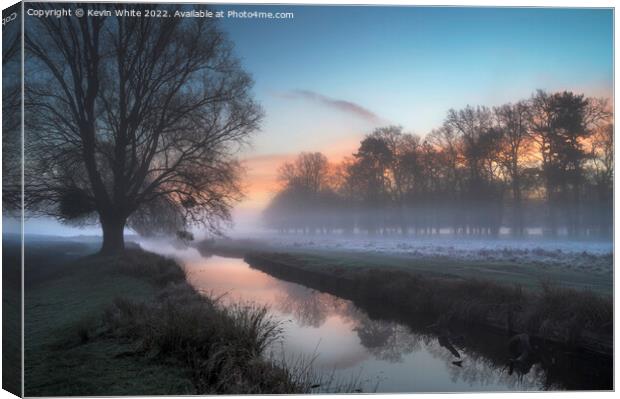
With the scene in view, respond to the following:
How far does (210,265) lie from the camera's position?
22.2 ft

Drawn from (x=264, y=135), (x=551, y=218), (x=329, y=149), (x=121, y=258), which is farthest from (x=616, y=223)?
(x=121, y=258)

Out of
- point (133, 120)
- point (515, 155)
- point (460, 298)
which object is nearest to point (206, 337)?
point (133, 120)

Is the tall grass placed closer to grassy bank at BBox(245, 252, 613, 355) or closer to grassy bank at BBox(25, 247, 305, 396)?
grassy bank at BBox(25, 247, 305, 396)

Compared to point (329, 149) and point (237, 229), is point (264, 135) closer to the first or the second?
point (329, 149)

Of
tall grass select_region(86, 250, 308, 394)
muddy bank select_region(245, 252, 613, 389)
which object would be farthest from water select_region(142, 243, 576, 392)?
tall grass select_region(86, 250, 308, 394)

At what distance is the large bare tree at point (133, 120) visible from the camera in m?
6.16

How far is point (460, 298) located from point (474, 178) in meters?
1.83

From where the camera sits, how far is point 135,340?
565 centimetres

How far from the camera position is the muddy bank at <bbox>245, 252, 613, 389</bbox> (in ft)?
20.8
